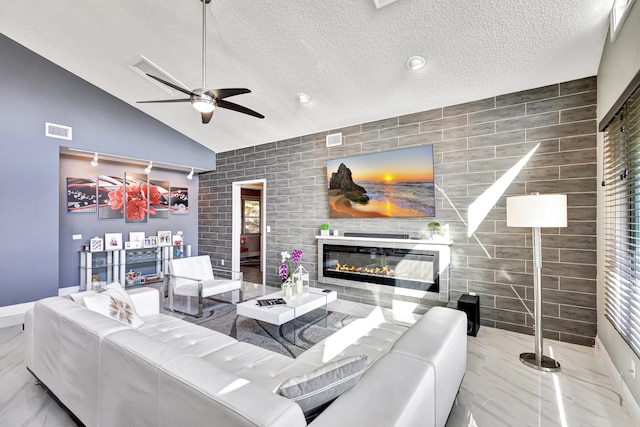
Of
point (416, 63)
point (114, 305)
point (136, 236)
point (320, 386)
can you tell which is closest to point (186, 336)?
point (114, 305)

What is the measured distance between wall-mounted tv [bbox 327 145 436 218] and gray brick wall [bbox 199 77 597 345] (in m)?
0.11

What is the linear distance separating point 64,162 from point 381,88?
17.6ft

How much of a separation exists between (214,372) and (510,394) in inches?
87.4

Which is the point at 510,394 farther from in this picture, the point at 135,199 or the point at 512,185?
the point at 135,199

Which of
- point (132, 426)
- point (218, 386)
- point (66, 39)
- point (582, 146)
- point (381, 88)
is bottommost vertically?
point (132, 426)

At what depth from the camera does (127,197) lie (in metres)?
5.65

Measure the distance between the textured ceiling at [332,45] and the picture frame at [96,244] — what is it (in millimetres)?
2707

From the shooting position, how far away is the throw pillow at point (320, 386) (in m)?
1.10

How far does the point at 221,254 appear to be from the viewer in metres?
6.26

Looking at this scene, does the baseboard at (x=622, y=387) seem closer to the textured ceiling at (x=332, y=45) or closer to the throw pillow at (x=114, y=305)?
the textured ceiling at (x=332, y=45)

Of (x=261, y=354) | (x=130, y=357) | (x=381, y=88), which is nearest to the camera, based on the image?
(x=130, y=357)

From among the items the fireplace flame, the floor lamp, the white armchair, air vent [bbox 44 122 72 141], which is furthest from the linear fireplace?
air vent [bbox 44 122 72 141]

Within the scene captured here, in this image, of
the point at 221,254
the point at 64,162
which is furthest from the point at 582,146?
the point at 64,162

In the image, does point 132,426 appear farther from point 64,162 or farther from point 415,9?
point 64,162
